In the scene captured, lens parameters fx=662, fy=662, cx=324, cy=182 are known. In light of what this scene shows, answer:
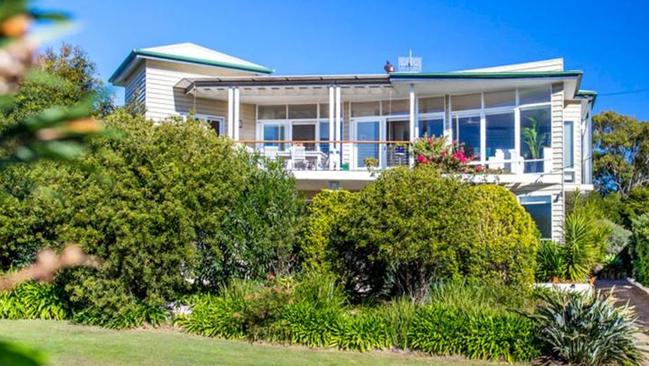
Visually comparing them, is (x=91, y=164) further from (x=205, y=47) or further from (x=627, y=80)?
(x=627, y=80)

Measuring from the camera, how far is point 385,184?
→ 46.0 ft

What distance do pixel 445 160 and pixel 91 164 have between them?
2110 centimetres

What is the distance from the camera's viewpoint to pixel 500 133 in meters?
24.2

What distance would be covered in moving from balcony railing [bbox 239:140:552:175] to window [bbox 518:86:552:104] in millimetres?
1792

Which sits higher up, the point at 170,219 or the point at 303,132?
the point at 303,132

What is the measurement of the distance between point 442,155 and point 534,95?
4.56 metres

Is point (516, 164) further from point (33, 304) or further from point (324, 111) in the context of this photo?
point (33, 304)

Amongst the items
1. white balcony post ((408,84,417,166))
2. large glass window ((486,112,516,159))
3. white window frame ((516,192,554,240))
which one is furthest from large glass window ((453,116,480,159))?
white window frame ((516,192,554,240))

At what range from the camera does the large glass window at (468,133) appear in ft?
80.5

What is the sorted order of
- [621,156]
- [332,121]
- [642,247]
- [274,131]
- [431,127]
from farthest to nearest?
[621,156]
[274,131]
[431,127]
[332,121]
[642,247]

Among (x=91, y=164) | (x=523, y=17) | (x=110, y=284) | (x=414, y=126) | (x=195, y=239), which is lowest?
(x=110, y=284)

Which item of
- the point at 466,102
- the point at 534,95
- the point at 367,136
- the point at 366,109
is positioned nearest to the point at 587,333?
the point at 534,95

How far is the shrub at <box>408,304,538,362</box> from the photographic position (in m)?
10.8

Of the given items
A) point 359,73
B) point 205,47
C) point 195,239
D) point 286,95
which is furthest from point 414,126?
point 195,239
